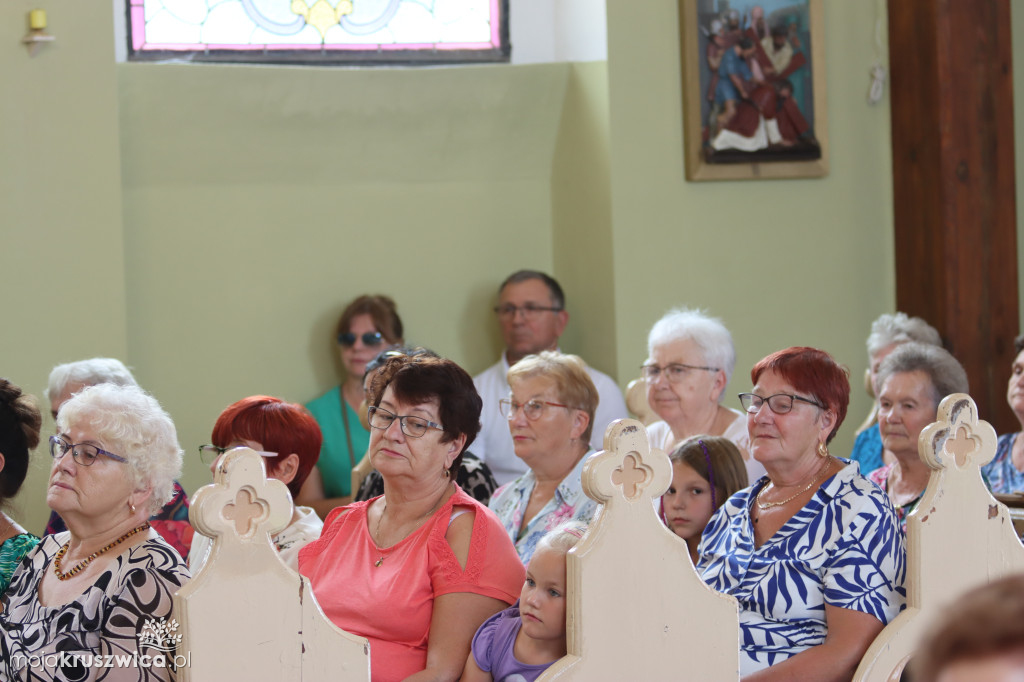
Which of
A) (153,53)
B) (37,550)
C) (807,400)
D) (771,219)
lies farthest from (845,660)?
(153,53)

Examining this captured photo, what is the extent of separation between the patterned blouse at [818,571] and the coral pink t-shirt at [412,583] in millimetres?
464

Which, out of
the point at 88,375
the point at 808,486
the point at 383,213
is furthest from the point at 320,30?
the point at 808,486

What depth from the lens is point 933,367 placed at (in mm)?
3393

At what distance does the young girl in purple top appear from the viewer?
1950 mm

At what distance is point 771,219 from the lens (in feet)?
15.7

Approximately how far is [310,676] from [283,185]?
3.66m

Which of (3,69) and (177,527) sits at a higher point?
(3,69)

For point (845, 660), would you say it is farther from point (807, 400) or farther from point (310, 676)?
point (310, 676)

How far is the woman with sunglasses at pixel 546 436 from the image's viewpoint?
2873 millimetres

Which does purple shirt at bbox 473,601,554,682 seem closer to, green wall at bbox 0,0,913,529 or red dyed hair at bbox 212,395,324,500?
red dyed hair at bbox 212,395,324,500

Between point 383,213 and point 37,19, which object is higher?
point 37,19

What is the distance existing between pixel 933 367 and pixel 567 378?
3.92 feet

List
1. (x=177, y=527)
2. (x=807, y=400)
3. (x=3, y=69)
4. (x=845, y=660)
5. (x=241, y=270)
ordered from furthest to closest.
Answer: (x=241, y=270) < (x=3, y=69) < (x=177, y=527) < (x=807, y=400) < (x=845, y=660)

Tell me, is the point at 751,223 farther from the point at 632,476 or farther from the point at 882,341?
the point at 632,476
